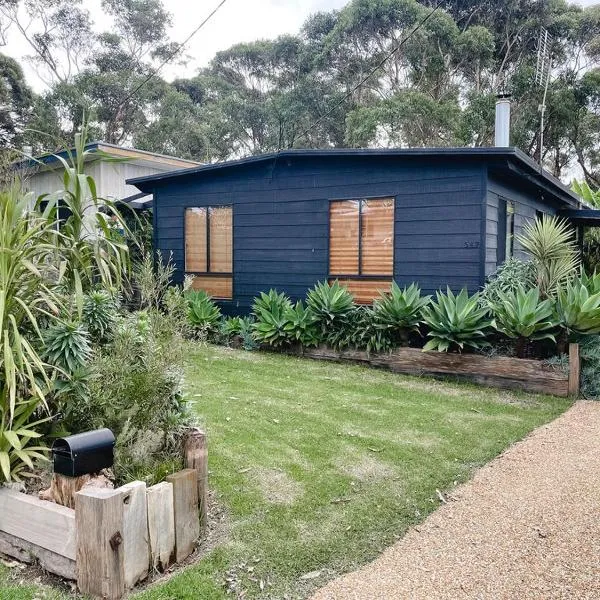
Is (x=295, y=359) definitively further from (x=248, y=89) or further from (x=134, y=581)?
(x=248, y=89)

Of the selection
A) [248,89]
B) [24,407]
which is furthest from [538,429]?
[248,89]

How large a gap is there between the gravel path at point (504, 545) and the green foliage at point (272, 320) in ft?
14.0

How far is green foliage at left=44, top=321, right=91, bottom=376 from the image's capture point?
9.67 ft

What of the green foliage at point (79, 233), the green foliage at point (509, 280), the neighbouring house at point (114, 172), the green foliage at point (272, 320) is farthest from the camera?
the neighbouring house at point (114, 172)

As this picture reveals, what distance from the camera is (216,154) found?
2670 centimetres

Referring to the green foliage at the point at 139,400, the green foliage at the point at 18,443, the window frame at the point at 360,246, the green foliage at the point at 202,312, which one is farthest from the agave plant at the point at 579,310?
the green foliage at the point at 18,443

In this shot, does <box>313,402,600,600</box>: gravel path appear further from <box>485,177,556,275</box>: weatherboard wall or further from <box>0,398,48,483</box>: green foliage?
A: <box>485,177,556,275</box>: weatherboard wall

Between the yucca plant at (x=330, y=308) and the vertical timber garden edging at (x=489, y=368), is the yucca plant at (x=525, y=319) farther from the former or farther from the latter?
the yucca plant at (x=330, y=308)

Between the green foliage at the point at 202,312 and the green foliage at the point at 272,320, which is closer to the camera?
the green foliage at the point at 272,320

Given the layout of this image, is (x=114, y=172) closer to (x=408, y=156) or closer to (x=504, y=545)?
(x=408, y=156)

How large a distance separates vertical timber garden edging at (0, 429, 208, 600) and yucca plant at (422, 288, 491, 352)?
4298mm

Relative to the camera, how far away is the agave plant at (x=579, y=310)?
5691 mm

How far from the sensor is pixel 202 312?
8.53m

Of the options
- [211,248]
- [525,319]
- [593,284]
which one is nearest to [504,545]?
[525,319]
